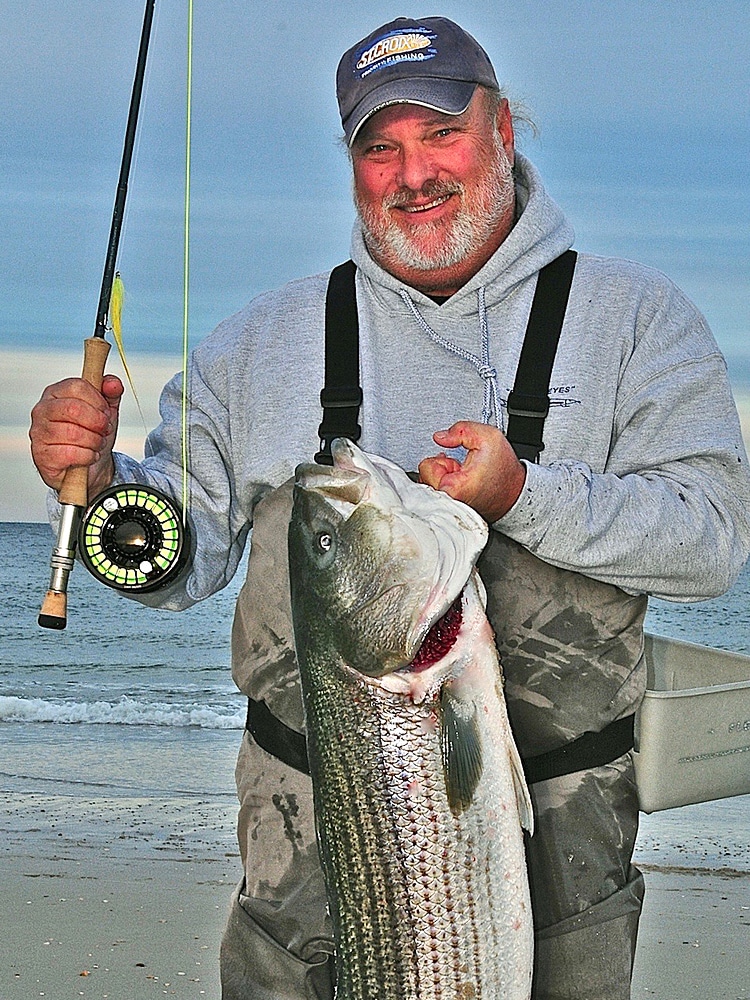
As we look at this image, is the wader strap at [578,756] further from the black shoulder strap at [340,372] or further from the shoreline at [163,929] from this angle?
the shoreline at [163,929]

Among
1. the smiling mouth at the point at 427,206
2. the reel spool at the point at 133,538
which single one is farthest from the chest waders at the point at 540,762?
the smiling mouth at the point at 427,206

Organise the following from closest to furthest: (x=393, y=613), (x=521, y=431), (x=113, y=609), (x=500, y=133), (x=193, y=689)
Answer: (x=393, y=613), (x=521, y=431), (x=500, y=133), (x=193, y=689), (x=113, y=609)

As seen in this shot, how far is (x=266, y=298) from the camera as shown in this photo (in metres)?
3.65

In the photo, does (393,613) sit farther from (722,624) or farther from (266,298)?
(722,624)

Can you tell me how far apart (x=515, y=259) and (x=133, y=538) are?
1221 mm

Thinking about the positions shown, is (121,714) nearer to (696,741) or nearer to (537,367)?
(696,741)

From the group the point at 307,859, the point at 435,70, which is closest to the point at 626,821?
the point at 307,859

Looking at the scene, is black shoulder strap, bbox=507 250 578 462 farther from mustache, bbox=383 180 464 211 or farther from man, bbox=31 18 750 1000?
mustache, bbox=383 180 464 211

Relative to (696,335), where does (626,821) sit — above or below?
below

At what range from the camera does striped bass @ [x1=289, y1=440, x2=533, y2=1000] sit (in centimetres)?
252

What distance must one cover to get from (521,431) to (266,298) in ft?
3.02

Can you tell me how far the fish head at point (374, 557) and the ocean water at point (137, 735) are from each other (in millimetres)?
5715

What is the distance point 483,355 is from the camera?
3352 millimetres

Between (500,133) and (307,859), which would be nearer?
(307,859)
